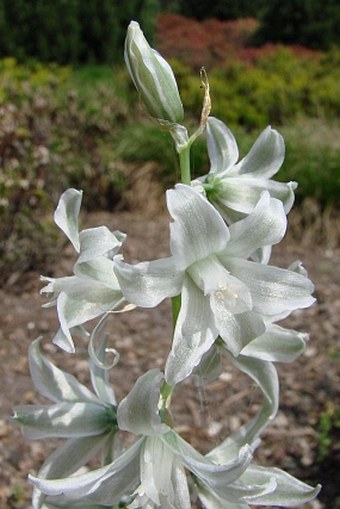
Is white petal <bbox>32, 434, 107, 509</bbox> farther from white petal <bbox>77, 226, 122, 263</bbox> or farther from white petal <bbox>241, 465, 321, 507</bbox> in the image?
white petal <bbox>77, 226, 122, 263</bbox>

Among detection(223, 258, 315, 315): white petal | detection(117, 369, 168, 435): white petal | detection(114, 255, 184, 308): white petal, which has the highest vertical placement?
detection(114, 255, 184, 308): white petal

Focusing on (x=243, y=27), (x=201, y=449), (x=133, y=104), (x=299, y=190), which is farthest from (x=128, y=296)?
(x=243, y=27)

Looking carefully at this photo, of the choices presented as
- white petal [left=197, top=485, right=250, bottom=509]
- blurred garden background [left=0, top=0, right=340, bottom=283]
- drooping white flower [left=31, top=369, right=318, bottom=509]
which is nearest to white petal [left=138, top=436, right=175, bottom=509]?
drooping white flower [left=31, top=369, right=318, bottom=509]

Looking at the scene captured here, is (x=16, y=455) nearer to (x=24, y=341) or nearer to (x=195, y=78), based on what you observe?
(x=24, y=341)

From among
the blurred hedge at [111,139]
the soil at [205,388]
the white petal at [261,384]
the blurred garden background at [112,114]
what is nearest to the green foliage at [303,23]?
the blurred garden background at [112,114]

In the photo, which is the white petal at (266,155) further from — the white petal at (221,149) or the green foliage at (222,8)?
the green foliage at (222,8)

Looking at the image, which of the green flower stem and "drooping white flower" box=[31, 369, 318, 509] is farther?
the green flower stem

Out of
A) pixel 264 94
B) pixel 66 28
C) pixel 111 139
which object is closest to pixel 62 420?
pixel 111 139
